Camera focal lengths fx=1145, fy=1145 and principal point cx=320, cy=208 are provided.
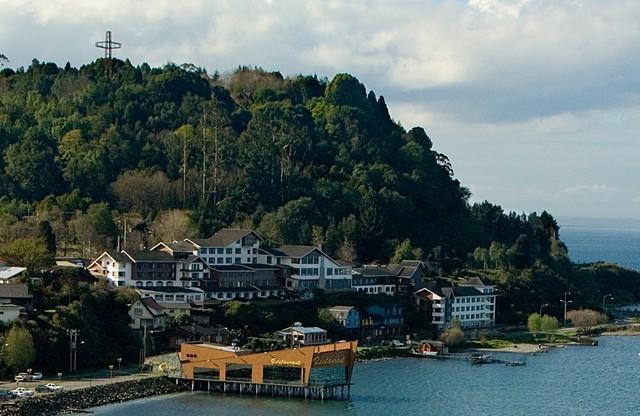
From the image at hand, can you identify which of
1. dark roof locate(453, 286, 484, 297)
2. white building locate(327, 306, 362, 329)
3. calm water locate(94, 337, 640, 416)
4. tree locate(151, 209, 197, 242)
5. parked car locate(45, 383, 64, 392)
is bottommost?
calm water locate(94, 337, 640, 416)

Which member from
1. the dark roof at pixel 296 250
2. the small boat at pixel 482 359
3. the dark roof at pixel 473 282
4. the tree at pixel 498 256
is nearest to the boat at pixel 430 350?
the small boat at pixel 482 359

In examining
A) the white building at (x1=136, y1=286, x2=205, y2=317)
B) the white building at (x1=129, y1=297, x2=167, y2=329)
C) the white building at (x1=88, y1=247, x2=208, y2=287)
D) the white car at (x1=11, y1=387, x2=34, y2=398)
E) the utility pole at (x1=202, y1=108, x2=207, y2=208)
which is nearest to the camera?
the white car at (x1=11, y1=387, x2=34, y2=398)

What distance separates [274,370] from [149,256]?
14407 mm

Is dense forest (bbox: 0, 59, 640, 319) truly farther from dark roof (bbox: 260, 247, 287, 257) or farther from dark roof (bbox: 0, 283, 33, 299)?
dark roof (bbox: 0, 283, 33, 299)

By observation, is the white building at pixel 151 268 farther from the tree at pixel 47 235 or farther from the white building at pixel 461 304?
the white building at pixel 461 304

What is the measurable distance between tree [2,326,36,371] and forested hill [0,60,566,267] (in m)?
16.6

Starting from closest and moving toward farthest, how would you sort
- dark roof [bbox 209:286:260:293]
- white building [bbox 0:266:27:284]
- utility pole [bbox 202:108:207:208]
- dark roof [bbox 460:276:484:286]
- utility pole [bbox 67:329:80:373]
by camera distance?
utility pole [bbox 67:329:80:373]
white building [bbox 0:266:27:284]
dark roof [bbox 209:286:260:293]
dark roof [bbox 460:276:484:286]
utility pole [bbox 202:108:207:208]

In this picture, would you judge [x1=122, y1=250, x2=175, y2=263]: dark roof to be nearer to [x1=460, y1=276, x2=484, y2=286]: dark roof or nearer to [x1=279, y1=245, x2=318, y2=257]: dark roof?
[x1=279, y1=245, x2=318, y2=257]: dark roof

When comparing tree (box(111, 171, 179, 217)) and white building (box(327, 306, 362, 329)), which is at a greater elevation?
tree (box(111, 171, 179, 217))

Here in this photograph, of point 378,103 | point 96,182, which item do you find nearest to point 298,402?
point 96,182

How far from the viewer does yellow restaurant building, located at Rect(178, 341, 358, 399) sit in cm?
4109

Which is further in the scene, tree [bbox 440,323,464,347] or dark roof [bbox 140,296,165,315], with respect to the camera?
tree [bbox 440,323,464,347]

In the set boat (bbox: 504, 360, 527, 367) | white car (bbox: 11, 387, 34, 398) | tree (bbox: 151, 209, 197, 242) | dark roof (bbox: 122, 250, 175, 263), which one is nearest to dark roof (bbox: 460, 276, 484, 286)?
boat (bbox: 504, 360, 527, 367)

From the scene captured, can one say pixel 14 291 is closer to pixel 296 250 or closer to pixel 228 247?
pixel 228 247
